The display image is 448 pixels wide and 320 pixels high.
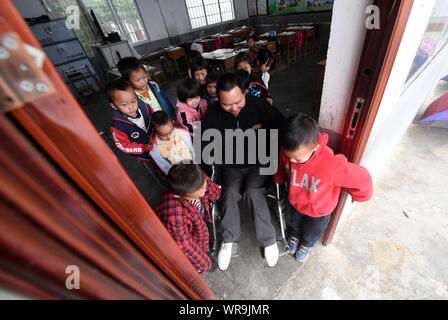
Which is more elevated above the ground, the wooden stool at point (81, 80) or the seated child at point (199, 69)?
the seated child at point (199, 69)

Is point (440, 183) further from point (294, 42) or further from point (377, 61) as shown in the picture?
point (294, 42)

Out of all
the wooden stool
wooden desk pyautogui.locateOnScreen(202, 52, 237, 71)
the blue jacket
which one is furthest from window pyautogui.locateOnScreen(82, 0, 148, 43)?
the blue jacket

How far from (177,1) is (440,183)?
10126 mm

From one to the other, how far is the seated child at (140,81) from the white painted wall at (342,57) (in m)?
1.64

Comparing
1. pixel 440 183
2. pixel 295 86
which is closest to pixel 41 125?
pixel 440 183

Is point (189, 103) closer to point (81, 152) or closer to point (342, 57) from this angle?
point (342, 57)

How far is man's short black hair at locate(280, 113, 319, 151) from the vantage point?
1031 mm

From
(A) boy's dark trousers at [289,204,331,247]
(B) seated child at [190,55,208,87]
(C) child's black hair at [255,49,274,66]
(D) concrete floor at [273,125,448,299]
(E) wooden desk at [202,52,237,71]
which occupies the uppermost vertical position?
(B) seated child at [190,55,208,87]

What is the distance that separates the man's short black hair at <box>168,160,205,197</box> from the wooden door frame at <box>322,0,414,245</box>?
2.99 feet

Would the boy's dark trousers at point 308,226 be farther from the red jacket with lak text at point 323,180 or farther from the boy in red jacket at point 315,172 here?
the red jacket with lak text at point 323,180

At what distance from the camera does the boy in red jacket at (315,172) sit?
105 cm

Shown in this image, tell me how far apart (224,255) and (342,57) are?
5.40ft

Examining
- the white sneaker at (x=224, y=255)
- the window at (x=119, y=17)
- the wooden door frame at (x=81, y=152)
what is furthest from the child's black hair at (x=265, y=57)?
the window at (x=119, y=17)

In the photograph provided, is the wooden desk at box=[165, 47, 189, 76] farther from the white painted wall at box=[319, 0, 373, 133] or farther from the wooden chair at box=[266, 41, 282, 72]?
the white painted wall at box=[319, 0, 373, 133]
